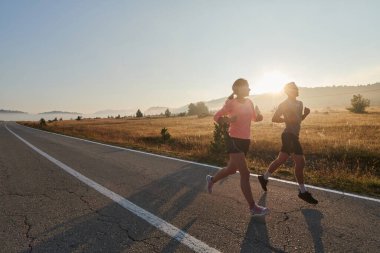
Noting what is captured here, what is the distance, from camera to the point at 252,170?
8.73 metres

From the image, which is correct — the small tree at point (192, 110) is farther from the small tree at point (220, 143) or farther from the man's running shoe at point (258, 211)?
the man's running shoe at point (258, 211)

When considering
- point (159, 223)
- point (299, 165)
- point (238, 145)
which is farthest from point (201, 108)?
point (159, 223)

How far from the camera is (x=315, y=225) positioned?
4309mm

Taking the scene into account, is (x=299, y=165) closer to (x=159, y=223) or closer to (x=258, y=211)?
(x=258, y=211)

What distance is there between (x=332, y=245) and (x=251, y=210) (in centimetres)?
124

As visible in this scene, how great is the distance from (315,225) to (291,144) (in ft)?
5.69

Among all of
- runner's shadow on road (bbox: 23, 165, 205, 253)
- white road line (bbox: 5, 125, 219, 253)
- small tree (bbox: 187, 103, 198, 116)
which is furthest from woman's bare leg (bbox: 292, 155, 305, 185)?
small tree (bbox: 187, 103, 198, 116)

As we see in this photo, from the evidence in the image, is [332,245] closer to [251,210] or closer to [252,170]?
[251,210]

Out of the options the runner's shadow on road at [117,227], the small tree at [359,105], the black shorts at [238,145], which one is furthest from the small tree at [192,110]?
the black shorts at [238,145]

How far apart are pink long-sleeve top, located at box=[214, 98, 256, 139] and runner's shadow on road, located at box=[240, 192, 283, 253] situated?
126 centimetres

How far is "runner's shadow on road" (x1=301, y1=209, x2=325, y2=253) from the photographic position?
369 cm

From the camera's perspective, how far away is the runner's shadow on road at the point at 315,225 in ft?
12.1

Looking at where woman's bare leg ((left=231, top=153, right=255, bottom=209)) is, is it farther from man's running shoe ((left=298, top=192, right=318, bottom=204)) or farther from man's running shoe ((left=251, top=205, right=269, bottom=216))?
man's running shoe ((left=298, top=192, right=318, bottom=204))

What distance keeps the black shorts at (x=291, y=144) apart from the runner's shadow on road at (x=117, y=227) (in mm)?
1833
